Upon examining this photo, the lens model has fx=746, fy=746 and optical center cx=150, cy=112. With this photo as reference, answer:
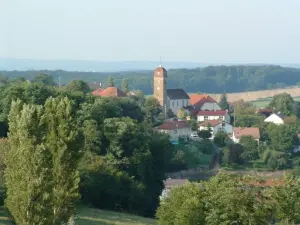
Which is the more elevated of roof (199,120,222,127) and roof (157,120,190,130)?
roof (157,120,190,130)

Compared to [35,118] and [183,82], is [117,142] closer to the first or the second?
[35,118]

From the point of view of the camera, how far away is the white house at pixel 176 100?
2868 inches

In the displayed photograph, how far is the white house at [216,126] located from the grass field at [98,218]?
3490 cm

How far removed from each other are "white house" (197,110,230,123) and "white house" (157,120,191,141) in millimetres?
8146

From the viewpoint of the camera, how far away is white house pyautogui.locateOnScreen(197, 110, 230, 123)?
6832 centimetres

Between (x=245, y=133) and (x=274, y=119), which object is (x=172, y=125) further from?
(x=274, y=119)

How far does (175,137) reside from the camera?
2267 inches

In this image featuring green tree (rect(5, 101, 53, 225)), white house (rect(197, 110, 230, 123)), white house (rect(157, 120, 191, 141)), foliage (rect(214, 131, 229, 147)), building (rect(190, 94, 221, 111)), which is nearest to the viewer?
green tree (rect(5, 101, 53, 225))

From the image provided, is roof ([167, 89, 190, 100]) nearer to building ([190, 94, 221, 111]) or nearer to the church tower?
the church tower

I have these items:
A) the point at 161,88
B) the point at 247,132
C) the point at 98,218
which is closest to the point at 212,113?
the point at 161,88

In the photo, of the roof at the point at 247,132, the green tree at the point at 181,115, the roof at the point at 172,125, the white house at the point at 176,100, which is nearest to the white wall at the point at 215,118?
the green tree at the point at 181,115

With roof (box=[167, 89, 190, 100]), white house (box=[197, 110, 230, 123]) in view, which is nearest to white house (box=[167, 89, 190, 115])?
roof (box=[167, 89, 190, 100])

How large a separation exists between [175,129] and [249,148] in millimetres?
6221

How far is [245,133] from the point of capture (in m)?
60.5
